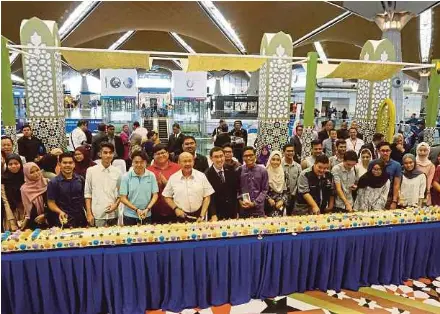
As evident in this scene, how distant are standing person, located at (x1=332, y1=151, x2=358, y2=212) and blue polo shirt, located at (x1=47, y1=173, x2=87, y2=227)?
2.46 metres

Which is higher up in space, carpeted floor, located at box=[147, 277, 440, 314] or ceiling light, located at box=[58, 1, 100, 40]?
ceiling light, located at box=[58, 1, 100, 40]

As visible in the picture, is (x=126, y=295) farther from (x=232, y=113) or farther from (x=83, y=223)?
(x=232, y=113)

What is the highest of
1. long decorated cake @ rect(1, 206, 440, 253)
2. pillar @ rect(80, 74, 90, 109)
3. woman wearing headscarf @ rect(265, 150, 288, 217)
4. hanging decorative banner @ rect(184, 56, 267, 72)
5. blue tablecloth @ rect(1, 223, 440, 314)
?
pillar @ rect(80, 74, 90, 109)

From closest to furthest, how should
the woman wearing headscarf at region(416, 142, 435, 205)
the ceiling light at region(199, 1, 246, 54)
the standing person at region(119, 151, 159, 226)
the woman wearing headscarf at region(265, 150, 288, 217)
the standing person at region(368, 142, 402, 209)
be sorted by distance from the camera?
1. the standing person at region(119, 151, 159, 226)
2. the woman wearing headscarf at region(265, 150, 288, 217)
3. the standing person at region(368, 142, 402, 209)
4. the woman wearing headscarf at region(416, 142, 435, 205)
5. the ceiling light at region(199, 1, 246, 54)

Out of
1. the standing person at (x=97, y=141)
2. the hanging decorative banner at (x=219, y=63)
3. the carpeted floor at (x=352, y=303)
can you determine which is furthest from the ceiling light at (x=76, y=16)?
the carpeted floor at (x=352, y=303)

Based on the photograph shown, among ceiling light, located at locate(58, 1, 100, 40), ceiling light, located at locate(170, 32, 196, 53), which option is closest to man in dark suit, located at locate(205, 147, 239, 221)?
ceiling light, located at locate(58, 1, 100, 40)

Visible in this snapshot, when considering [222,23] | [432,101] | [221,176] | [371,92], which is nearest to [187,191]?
[221,176]

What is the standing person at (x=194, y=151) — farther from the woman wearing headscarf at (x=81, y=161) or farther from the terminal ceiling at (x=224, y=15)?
the terminal ceiling at (x=224, y=15)

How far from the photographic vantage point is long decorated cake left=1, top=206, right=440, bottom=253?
267cm

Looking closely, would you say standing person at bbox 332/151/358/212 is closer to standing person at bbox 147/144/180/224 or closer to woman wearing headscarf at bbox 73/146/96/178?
standing person at bbox 147/144/180/224

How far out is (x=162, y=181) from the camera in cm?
332

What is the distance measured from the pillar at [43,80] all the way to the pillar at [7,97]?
0.89m

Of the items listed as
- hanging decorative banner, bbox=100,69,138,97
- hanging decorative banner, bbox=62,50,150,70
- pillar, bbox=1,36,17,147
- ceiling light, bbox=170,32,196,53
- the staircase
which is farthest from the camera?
ceiling light, bbox=170,32,196,53

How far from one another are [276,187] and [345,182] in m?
0.70
